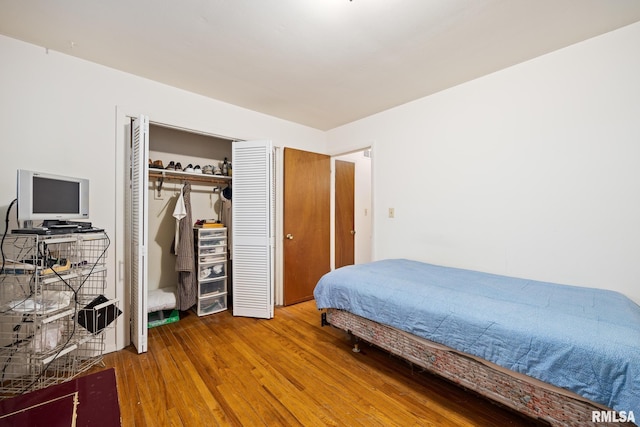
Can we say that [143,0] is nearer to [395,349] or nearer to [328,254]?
[395,349]

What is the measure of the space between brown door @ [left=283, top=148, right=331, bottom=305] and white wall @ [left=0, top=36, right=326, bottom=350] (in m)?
1.41

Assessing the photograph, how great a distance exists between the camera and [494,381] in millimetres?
1478

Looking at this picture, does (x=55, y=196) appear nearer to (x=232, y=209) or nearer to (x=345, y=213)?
(x=232, y=209)

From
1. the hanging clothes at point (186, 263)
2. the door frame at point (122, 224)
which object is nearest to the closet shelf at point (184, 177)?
the hanging clothes at point (186, 263)

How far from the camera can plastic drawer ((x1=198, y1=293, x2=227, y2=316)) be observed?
3154 millimetres

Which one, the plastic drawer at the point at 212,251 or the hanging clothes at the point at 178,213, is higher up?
the hanging clothes at the point at 178,213

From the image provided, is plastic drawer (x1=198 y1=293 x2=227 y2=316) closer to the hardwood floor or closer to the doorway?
the hardwood floor

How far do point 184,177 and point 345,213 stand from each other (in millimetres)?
2509

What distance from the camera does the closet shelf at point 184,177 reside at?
303 cm

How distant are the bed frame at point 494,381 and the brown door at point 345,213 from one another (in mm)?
2206

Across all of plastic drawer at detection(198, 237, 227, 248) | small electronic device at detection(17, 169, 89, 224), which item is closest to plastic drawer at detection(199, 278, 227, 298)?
plastic drawer at detection(198, 237, 227, 248)

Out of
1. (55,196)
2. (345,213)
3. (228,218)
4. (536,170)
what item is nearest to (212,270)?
(228,218)

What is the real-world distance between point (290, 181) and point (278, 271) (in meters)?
1.27

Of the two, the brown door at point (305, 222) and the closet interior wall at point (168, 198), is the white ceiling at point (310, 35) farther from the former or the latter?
the brown door at point (305, 222)
